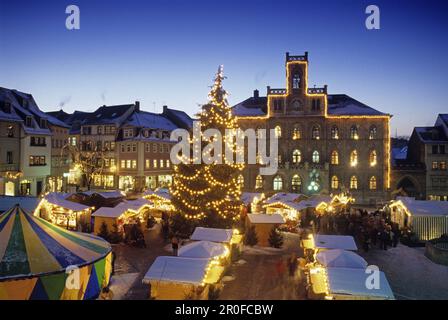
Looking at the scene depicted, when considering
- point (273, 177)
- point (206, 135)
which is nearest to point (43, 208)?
point (206, 135)

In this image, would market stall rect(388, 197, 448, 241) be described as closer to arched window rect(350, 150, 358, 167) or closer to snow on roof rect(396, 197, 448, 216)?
snow on roof rect(396, 197, 448, 216)

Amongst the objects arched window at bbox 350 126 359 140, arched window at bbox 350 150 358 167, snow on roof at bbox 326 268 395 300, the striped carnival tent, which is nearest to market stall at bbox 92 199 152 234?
the striped carnival tent

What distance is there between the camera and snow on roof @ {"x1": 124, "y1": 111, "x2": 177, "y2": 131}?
44.1 metres

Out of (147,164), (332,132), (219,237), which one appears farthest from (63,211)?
(332,132)

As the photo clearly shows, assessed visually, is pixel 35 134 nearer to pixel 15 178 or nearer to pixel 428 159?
pixel 15 178

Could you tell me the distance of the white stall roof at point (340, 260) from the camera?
11.2m

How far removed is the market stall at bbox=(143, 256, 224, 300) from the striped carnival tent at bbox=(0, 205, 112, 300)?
1860 millimetres

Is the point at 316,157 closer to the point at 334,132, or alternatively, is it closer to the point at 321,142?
the point at 321,142

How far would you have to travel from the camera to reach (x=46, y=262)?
9680mm

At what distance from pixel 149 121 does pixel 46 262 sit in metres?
37.6

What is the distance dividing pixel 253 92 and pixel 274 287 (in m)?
35.2

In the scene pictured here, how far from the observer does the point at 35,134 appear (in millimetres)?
34406

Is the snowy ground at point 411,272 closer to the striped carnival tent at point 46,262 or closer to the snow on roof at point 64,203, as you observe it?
the striped carnival tent at point 46,262

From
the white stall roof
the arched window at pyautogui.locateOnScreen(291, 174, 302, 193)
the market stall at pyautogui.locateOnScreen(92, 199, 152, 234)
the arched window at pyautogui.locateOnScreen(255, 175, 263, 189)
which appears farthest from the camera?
the arched window at pyautogui.locateOnScreen(255, 175, 263, 189)
